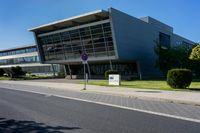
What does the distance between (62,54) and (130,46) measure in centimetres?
1460

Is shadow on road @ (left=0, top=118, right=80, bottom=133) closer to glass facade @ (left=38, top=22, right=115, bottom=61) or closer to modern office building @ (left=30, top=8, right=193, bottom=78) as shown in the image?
modern office building @ (left=30, top=8, right=193, bottom=78)

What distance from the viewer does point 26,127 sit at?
8461 millimetres

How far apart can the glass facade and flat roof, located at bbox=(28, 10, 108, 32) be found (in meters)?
1.32

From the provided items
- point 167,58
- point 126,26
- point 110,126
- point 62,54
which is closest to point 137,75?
point 167,58

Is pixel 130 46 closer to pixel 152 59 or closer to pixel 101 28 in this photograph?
pixel 101 28

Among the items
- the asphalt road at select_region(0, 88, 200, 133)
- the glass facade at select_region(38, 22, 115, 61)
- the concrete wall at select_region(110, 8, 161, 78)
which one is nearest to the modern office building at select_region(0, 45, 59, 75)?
the glass facade at select_region(38, 22, 115, 61)

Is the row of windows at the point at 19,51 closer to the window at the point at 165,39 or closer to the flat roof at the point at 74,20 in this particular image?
the flat roof at the point at 74,20

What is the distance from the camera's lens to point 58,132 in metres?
7.66

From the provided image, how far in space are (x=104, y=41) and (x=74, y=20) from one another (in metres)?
6.57

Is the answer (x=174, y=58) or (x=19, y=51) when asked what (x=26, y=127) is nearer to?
(x=174, y=58)

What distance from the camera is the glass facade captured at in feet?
156

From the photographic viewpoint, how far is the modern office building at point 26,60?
8921 centimetres

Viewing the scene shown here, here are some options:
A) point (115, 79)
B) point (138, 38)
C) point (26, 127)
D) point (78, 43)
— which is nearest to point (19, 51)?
point (78, 43)

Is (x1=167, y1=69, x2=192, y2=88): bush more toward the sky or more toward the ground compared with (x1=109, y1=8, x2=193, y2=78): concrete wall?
more toward the ground
